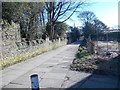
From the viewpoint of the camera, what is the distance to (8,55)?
13586 mm

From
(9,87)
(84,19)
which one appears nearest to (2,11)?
(9,87)

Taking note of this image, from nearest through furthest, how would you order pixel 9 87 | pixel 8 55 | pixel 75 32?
1. pixel 9 87
2. pixel 8 55
3. pixel 75 32

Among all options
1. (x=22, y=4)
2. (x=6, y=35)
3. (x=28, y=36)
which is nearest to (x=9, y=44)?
(x=6, y=35)

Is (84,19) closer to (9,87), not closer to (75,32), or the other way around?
(75,32)

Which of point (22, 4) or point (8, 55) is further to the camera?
point (22, 4)

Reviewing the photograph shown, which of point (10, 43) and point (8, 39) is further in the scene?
point (10, 43)

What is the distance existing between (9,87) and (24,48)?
9520mm

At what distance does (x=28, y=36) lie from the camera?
2077 cm

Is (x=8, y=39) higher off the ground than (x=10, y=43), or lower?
higher

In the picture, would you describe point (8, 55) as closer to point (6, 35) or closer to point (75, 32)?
point (6, 35)

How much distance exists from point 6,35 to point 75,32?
74.0m

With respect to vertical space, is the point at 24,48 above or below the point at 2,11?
below

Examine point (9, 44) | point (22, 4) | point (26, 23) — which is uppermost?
point (22, 4)

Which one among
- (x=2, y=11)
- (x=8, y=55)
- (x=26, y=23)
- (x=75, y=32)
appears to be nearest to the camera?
(x=8, y=55)
